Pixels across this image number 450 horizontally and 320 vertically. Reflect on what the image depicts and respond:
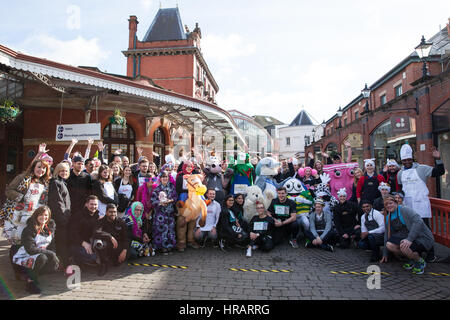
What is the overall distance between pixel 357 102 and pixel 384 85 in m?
5.22

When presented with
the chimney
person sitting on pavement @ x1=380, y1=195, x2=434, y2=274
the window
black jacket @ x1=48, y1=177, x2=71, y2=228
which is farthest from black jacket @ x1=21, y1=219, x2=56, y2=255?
the chimney

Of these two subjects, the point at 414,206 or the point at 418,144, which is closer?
the point at 414,206

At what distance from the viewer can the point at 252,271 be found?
13.7ft

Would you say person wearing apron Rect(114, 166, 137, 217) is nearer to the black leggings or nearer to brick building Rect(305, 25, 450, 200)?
the black leggings

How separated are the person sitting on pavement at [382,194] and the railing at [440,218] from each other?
3.56ft

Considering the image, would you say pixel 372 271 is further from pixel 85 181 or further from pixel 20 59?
pixel 20 59

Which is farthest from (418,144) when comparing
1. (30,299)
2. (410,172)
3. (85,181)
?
(30,299)

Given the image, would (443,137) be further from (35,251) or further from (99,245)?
(35,251)

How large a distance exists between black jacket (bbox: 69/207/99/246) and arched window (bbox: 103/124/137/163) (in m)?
7.85

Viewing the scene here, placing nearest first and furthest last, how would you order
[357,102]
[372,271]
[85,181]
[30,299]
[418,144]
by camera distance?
[30,299]
[372,271]
[85,181]
[418,144]
[357,102]

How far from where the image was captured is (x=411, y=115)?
11234 mm

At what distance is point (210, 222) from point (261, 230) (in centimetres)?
108

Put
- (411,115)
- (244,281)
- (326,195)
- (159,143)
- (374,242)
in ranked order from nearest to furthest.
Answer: (244,281) < (374,242) < (326,195) < (411,115) < (159,143)

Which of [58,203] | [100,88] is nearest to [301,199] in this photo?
[58,203]
